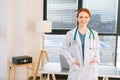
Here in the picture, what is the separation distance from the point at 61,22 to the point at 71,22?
0.23 metres

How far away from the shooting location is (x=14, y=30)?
4.12m

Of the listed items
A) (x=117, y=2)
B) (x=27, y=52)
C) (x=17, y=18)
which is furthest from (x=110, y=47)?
(x=17, y=18)

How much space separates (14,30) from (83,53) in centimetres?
224

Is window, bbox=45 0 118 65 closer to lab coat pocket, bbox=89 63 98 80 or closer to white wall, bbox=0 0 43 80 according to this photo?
white wall, bbox=0 0 43 80

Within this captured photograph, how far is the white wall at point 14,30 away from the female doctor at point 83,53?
1.99 metres

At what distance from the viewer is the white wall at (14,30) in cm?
396

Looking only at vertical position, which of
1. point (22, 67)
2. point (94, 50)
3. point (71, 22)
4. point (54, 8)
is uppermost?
point (54, 8)

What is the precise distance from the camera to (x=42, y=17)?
14.8 feet

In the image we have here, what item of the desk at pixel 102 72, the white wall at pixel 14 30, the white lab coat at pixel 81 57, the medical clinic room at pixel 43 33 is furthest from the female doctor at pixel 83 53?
the white wall at pixel 14 30

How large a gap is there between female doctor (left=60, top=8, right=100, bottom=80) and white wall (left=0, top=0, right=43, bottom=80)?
6.53 ft

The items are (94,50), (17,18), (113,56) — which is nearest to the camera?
(94,50)

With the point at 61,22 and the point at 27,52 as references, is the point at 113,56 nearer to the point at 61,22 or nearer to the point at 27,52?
the point at 61,22

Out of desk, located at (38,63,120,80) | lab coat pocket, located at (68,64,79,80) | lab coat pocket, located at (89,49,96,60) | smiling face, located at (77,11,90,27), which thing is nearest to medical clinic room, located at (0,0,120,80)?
desk, located at (38,63,120,80)

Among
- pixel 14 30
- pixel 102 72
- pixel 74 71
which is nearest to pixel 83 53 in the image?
pixel 74 71
